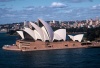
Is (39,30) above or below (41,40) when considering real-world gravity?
above

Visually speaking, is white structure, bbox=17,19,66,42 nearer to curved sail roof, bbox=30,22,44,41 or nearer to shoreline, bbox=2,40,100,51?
curved sail roof, bbox=30,22,44,41

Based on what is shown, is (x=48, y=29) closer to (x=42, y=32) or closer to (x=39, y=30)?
(x=42, y=32)

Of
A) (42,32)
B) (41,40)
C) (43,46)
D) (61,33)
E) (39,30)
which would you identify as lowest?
(43,46)

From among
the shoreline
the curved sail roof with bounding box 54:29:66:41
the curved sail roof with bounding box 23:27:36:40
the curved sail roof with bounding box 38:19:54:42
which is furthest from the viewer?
the curved sail roof with bounding box 54:29:66:41

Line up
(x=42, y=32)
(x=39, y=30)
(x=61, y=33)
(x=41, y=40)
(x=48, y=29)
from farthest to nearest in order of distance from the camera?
(x=61, y=33)
(x=41, y=40)
(x=42, y=32)
(x=48, y=29)
(x=39, y=30)

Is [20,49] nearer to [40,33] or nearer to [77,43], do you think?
[40,33]

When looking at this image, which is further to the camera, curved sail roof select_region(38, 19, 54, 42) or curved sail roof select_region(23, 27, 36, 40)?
curved sail roof select_region(23, 27, 36, 40)

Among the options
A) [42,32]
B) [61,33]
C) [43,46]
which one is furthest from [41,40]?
[61,33]

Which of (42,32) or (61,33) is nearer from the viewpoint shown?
(42,32)

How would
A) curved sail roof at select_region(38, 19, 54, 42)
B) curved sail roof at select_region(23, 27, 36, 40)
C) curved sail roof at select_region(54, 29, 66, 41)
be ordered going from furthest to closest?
curved sail roof at select_region(54, 29, 66, 41) < curved sail roof at select_region(23, 27, 36, 40) < curved sail roof at select_region(38, 19, 54, 42)

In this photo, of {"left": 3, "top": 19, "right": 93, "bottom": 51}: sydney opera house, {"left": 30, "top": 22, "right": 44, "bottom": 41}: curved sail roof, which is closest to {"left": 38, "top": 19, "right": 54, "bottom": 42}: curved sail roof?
{"left": 3, "top": 19, "right": 93, "bottom": 51}: sydney opera house

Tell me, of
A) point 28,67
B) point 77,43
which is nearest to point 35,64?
point 28,67

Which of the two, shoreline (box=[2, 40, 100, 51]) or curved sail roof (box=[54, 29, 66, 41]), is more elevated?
curved sail roof (box=[54, 29, 66, 41])
